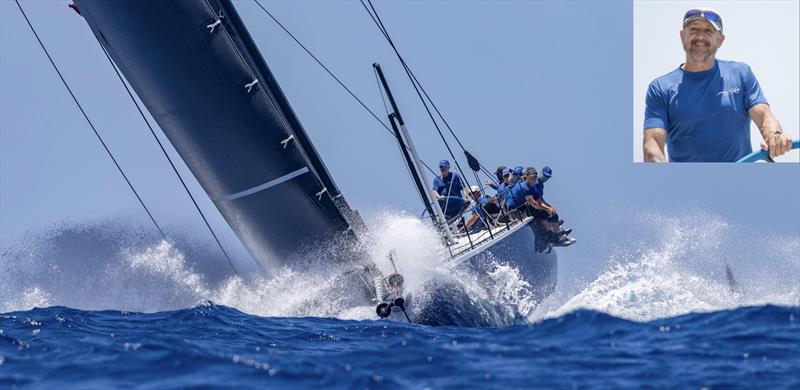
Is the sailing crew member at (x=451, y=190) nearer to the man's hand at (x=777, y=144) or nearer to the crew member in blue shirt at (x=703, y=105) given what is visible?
the crew member in blue shirt at (x=703, y=105)

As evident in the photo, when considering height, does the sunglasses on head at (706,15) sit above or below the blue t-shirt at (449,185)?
above

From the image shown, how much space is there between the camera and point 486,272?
1052 cm

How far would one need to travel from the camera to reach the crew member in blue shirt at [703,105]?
242 inches

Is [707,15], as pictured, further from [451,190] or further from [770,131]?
[451,190]

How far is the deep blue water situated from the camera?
527cm

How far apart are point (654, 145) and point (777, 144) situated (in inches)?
34.2

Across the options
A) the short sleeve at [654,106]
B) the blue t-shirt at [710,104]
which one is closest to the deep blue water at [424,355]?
the blue t-shirt at [710,104]

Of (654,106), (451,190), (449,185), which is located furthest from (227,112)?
(654,106)

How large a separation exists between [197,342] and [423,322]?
2886 millimetres

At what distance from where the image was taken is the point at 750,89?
6281 mm

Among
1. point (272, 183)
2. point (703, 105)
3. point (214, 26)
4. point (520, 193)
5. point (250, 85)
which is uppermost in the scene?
point (214, 26)

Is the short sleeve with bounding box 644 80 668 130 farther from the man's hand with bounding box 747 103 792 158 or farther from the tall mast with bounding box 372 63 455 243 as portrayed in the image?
the tall mast with bounding box 372 63 455 243

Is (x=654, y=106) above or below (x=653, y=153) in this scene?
above

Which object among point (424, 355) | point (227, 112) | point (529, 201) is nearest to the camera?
point (424, 355)
